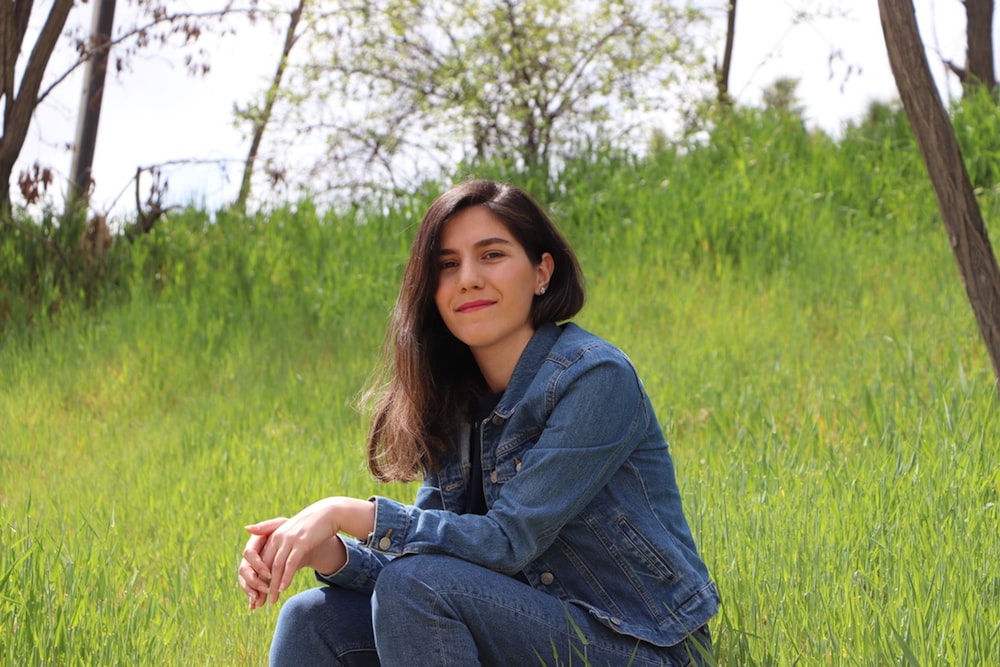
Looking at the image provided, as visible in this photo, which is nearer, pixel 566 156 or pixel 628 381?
pixel 628 381

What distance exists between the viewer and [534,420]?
2.62 meters

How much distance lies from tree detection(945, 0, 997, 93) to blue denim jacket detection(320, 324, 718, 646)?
8.66m

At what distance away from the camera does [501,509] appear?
2.45 m

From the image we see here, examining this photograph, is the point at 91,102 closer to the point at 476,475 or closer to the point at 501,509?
the point at 476,475

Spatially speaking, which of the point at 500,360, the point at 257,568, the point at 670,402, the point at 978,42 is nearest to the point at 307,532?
the point at 257,568

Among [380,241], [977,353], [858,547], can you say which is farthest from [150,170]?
[858,547]

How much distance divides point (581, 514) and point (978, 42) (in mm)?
9252

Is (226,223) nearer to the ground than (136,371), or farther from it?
farther from it

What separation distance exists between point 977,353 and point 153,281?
602cm

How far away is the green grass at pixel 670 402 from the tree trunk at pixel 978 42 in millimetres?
1434

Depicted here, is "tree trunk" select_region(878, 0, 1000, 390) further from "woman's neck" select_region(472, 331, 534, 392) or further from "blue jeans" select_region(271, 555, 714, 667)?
"blue jeans" select_region(271, 555, 714, 667)

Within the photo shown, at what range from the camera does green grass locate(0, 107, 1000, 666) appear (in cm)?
321

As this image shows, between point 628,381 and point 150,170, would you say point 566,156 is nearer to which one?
point 150,170

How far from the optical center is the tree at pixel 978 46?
33.2 ft
